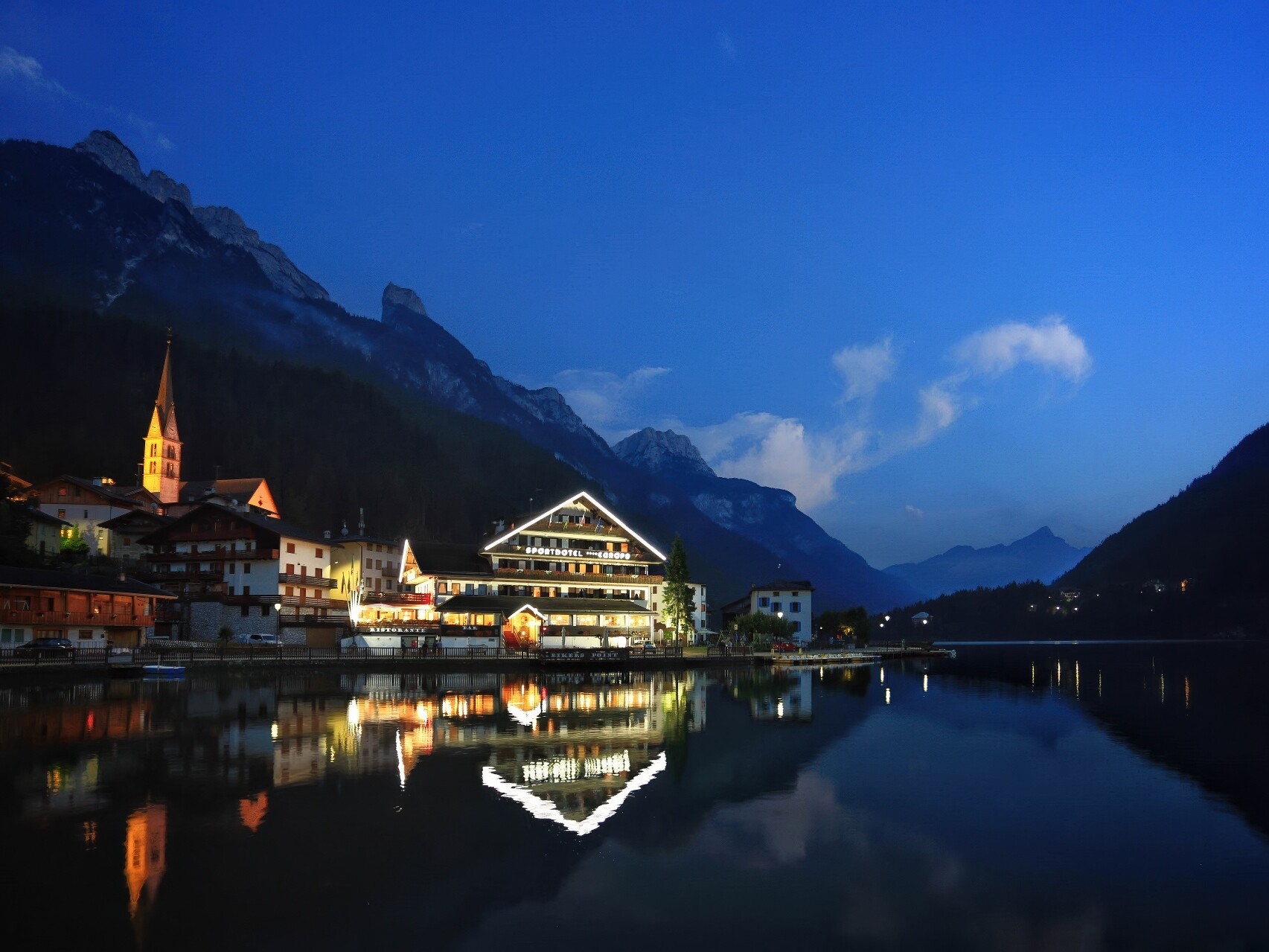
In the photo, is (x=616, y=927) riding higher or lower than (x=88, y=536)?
lower

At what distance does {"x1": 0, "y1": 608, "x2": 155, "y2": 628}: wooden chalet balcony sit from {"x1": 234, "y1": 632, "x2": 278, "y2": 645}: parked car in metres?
7.55

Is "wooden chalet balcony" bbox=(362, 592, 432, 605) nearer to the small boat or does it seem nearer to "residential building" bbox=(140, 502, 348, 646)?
"residential building" bbox=(140, 502, 348, 646)

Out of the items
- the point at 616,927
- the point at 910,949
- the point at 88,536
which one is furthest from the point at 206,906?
the point at 88,536

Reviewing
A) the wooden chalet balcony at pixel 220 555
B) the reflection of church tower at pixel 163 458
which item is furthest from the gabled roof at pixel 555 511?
the reflection of church tower at pixel 163 458

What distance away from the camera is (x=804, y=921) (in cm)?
1471

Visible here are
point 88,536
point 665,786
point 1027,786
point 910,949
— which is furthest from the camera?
point 88,536

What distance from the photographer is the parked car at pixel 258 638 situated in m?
76.7

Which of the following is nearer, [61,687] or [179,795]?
[179,795]

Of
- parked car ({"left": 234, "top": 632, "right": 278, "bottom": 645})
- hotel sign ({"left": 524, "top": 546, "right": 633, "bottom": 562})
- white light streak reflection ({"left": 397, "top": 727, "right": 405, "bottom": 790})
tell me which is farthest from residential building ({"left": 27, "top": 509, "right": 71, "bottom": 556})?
white light streak reflection ({"left": 397, "top": 727, "right": 405, "bottom": 790})

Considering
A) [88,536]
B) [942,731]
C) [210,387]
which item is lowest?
[942,731]

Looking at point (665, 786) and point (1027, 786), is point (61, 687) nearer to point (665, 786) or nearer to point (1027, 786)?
point (665, 786)

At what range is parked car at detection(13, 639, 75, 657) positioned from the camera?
55.1 meters

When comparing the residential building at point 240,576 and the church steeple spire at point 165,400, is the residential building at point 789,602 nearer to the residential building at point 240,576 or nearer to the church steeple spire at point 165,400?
the residential building at point 240,576

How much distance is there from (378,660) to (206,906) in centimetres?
5528
